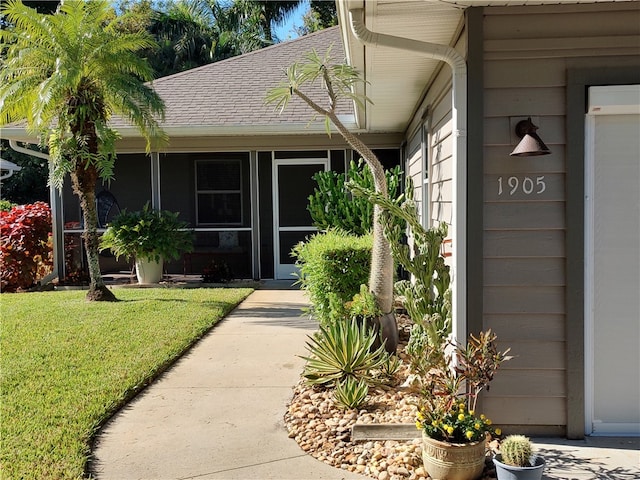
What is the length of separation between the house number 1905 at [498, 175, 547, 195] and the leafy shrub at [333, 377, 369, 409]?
5.82ft

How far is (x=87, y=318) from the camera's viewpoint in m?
7.75

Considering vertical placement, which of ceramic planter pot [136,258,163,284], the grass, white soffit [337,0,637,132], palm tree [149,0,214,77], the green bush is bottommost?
the grass

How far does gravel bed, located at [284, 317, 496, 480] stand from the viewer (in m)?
3.53

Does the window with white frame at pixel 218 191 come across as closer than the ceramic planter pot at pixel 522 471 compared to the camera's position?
No

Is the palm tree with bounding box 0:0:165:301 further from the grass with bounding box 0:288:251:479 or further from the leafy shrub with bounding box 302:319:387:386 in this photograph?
the leafy shrub with bounding box 302:319:387:386

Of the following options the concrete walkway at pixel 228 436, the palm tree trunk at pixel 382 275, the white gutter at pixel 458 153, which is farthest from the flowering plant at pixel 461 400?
the palm tree trunk at pixel 382 275

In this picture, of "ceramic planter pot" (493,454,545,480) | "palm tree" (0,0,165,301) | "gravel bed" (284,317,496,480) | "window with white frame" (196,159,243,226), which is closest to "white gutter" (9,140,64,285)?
"palm tree" (0,0,165,301)

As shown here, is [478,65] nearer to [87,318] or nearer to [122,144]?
[87,318]

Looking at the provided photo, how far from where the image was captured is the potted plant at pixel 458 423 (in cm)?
327

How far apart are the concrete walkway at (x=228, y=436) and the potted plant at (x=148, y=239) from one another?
4.72 meters

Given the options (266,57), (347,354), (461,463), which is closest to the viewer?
(461,463)

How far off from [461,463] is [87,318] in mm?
5911

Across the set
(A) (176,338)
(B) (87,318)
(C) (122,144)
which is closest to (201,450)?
(A) (176,338)

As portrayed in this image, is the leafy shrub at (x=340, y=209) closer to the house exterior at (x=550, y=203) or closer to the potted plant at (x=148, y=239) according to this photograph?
the potted plant at (x=148, y=239)
